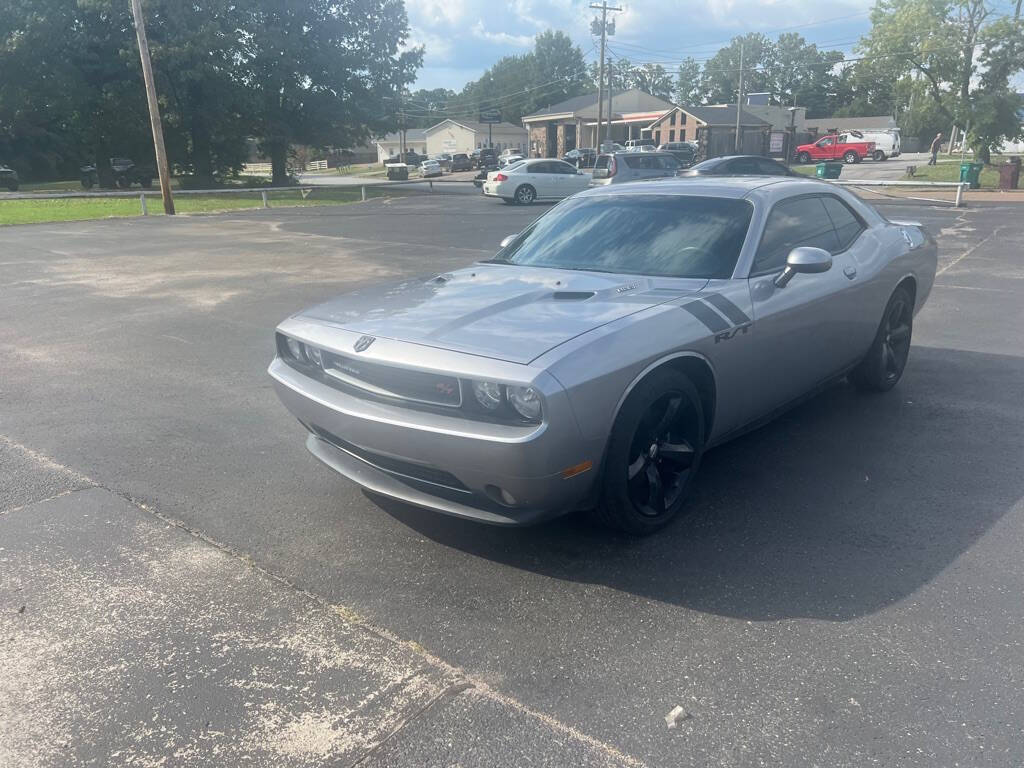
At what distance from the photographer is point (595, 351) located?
3256mm

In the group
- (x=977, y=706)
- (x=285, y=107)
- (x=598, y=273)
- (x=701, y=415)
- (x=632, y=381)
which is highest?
(x=285, y=107)

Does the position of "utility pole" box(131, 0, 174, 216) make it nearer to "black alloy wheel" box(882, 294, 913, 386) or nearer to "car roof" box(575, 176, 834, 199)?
"car roof" box(575, 176, 834, 199)

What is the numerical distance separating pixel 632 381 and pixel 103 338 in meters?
6.38

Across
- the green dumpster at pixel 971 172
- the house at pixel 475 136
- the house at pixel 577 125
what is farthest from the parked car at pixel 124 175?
the house at pixel 475 136

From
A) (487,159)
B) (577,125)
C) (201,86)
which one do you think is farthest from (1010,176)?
(577,125)

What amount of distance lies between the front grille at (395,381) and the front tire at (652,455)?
688 millimetres

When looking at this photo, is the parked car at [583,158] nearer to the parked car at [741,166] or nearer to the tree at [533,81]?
the parked car at [741,166]

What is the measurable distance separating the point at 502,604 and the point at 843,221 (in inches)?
142

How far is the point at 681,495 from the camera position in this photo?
3871 millimetres

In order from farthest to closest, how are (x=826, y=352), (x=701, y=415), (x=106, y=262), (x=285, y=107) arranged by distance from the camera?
1. (x=285, y=107)
2. (x=106, y=262)
3. (x=826, y=352)
4. (x=701, y=415)

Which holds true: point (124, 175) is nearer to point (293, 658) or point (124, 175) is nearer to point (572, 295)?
point (572, 295)

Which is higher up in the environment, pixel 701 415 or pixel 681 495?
pixel 701 415

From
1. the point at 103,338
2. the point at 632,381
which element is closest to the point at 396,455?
the point at 632,381

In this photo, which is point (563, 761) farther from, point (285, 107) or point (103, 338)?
point (285, 107)
